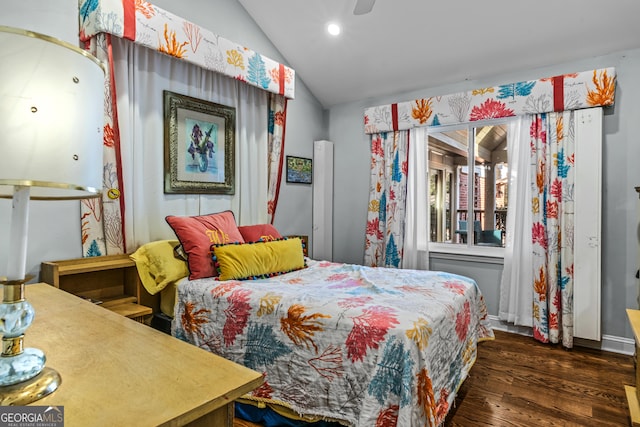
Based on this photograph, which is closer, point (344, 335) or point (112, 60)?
point (344, 335)

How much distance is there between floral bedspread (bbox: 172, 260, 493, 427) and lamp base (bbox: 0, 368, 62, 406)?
3.72 ft

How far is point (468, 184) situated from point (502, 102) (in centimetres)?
85

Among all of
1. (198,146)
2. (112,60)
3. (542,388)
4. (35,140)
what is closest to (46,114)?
(35,140)

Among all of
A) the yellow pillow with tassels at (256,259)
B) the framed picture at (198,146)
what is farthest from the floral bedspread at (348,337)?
the framed picture at (198,146)

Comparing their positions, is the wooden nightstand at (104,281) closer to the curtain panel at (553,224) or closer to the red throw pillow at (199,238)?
the red throw pillow at (199,238)

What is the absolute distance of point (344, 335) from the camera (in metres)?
1.63

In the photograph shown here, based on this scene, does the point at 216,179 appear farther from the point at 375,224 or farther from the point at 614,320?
the point at 614,320

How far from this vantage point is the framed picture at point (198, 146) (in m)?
2.84

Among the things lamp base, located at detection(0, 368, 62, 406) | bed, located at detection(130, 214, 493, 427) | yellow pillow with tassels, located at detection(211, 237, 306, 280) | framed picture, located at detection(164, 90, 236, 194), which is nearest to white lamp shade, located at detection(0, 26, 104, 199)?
lamp base, located at detection(0, 368, 62, 406)

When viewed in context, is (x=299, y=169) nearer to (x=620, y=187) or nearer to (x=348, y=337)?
(x=348, y=337)

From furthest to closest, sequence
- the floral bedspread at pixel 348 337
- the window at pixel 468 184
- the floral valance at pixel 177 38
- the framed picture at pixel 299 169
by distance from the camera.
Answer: the framed picture at pixel 299 169
the window at pixel 468 184
the floral valance at pixel 177 38
the floral bedspread at pixel 348 337

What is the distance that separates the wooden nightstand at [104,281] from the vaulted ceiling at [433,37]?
262 centimetres

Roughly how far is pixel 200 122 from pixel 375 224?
2.14m

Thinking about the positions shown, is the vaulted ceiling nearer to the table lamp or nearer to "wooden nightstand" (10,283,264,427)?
the table lamp
